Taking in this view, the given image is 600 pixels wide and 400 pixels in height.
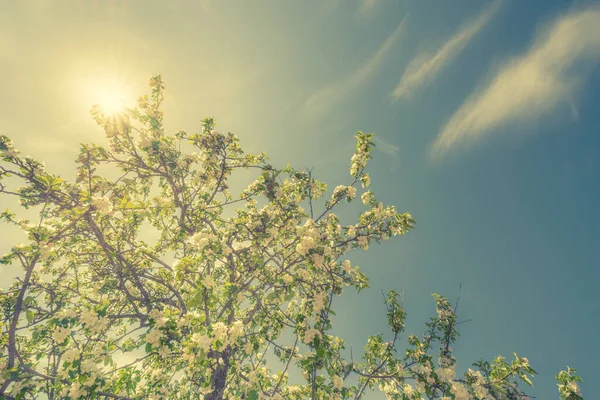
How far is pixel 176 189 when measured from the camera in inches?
391

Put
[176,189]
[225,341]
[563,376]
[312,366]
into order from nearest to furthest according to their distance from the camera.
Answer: [225,341] → [312,366] → [563,376] → [176,189]

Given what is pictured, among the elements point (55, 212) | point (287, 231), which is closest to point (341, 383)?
point (287, 231)

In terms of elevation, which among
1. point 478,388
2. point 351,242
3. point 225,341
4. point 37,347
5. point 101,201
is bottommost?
point 37,347

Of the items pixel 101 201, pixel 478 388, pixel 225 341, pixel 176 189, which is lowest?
pixel 225 341

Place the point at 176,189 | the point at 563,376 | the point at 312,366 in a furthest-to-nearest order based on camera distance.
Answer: the point at 176,189 → the point at 563,376 → the point at 312,366

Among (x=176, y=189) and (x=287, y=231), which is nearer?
(x=287, y=231)

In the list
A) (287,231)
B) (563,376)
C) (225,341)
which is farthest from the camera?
(287,231)

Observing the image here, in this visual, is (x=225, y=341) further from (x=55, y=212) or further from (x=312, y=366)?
(x=55, y=212)

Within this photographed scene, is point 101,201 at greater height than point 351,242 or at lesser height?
lesser

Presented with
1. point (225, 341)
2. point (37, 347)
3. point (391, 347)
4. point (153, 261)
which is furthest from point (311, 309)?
point (37, 347)

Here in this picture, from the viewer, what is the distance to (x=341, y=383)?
21.2 feet

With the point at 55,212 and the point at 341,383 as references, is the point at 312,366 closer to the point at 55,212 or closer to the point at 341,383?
the point at 341,383

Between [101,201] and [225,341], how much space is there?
169 inches

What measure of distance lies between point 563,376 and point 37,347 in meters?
16.9
